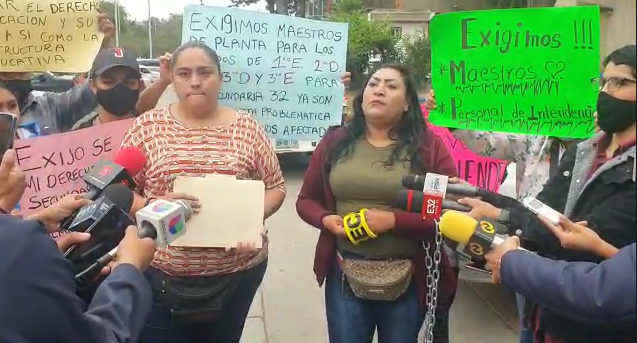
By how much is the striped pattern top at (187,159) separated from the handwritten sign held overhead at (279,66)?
0.80m

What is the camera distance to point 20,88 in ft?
11.4

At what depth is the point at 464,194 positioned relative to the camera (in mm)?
2256

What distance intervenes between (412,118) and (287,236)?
4.28 metres

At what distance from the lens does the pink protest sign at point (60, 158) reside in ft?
10.0

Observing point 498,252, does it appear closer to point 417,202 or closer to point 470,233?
point 470,233

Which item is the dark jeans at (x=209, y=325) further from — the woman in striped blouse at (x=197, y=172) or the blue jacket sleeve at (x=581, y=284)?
the blue jacket sleeve at (x=581, y=284)

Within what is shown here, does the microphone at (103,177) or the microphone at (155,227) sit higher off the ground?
the microphone at (103,177)

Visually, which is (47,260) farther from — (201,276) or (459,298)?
(459,298)

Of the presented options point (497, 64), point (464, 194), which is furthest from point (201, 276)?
point (497, 64)

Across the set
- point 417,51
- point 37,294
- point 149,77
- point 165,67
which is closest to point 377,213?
point 165,67

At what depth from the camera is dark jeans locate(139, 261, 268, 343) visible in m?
2.86

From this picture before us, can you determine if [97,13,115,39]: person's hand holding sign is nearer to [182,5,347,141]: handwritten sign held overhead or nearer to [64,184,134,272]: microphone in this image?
[182,5,347,141]: handwritten sign held overhead

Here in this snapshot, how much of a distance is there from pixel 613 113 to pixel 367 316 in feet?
4.97

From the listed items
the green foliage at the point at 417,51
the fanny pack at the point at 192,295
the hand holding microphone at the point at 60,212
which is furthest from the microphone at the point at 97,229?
the green foliage at the point at 417,51
